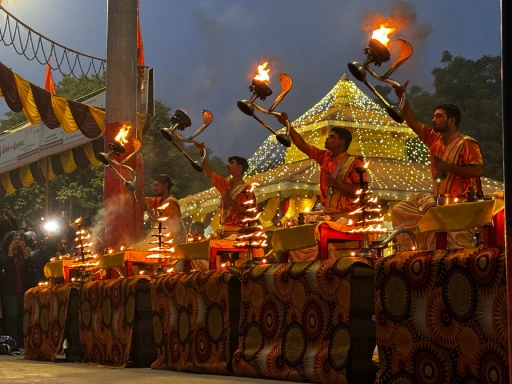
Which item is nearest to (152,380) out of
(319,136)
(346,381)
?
(346,381)

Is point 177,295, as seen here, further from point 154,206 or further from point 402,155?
point 402,155

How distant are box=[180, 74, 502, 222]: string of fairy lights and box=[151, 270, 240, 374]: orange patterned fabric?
18.9 feet

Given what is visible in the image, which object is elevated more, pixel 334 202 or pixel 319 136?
pixel 319 136

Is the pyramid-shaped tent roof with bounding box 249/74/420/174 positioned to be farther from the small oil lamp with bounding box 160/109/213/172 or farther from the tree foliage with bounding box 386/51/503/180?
the tree foliage with bounding box 386/51/503/180

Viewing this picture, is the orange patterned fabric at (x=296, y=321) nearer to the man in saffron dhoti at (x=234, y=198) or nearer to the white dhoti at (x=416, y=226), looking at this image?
the white dhoti at (x=416, y=226)

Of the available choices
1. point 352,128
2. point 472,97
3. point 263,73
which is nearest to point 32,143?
point 472,97

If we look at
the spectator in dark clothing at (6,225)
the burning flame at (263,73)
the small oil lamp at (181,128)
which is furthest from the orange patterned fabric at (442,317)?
the spectator in dark clothing at (6,225)

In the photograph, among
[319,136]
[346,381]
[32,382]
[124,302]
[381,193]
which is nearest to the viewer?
[346,381]

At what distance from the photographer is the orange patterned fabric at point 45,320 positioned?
8.89 m

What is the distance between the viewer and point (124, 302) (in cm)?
779

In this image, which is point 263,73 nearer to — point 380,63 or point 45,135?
point 380,63

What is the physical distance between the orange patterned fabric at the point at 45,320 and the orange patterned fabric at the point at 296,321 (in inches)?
123

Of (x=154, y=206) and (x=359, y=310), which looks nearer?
(x=359, y=310)

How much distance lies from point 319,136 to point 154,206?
543 cm
